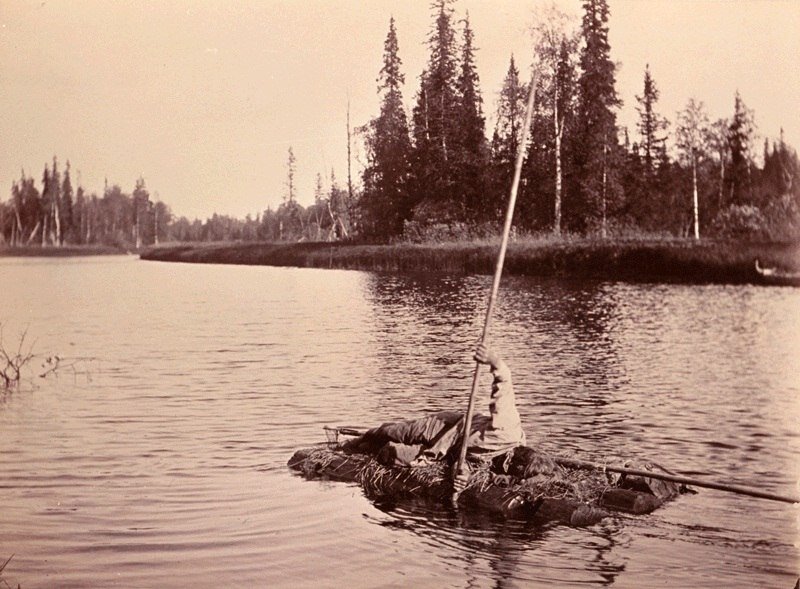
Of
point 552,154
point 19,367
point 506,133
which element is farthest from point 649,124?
point 19,367

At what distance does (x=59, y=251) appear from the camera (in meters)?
74.1

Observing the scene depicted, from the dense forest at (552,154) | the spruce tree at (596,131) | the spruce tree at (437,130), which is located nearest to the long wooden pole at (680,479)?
the dense forest at (552,154)

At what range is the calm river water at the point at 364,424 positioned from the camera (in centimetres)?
857

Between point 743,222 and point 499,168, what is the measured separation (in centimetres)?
1248

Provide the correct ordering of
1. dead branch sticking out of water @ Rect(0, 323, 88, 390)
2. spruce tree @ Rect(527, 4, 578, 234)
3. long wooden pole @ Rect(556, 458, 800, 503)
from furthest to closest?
spruce tree @ Rect(527, 4, 578, 234), dead branch sticking out of water @ Rect(0, 323, 88, 390), long wooden pole @ Rect(556, 458, 800, 503)

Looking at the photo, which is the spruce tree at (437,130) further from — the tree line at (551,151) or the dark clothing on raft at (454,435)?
the dark clothing on raft at (454,435)

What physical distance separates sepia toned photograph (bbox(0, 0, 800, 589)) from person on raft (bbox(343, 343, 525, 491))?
0.04 m

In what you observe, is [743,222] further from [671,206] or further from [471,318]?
[471,318]

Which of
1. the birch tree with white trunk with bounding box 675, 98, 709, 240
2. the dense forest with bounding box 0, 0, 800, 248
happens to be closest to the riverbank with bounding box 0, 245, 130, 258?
the dense forest with bounding box 0, 0, 800, 248

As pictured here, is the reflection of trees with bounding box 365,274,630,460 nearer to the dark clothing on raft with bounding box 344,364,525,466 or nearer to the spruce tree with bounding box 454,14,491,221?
the dark clothing on raft with bounding box 344,364,525,466

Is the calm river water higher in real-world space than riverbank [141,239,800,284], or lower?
lower

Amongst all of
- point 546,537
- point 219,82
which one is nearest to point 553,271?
point 219,82

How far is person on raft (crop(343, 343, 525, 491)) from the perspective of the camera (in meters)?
10.1

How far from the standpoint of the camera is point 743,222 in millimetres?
36656
